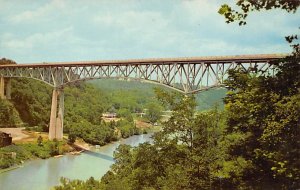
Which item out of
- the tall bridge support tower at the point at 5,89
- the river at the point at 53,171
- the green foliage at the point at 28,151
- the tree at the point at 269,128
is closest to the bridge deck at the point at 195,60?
the river at the point at 53,171

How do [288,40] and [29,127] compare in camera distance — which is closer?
[288,40]

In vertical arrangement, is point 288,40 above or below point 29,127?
above

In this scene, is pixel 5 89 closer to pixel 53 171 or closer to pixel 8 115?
pixel 8 115

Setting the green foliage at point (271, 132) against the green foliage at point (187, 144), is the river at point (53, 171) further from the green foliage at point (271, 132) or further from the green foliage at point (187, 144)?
the green foliage at point (271, 132)

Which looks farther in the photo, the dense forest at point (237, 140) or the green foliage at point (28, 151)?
the green foliage at point (28, 151)

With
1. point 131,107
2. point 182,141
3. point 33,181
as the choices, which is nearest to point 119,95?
point 131,107

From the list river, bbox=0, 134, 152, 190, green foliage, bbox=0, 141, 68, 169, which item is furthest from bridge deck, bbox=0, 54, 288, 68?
green foliage, bbox=0, 141, 68, 169

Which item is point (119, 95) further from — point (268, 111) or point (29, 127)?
point (268, 111)

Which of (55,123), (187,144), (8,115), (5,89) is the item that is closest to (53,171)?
(55,123)
